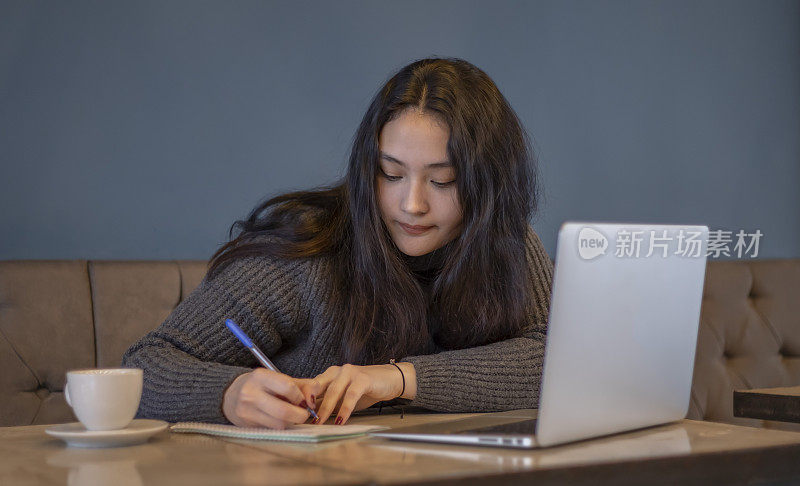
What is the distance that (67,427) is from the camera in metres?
0.93

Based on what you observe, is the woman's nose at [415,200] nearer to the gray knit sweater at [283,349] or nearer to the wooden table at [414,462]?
the gray knit sweater at [283,349]

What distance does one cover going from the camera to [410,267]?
1446 mm

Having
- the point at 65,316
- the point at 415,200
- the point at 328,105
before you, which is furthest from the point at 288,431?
the point at 328,105

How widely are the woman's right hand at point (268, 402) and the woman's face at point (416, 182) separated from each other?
1.35 ft

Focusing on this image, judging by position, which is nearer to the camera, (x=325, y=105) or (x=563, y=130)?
(x=325, y=105)

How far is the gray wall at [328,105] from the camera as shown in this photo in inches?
71.2

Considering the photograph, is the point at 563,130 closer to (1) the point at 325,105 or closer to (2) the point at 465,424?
(1) the point at 325,105

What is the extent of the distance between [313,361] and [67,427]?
522 millimetres

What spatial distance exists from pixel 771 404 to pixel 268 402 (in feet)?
2.48

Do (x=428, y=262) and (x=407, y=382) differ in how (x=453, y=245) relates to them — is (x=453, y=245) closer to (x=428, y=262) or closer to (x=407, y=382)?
(x=428, y=262)

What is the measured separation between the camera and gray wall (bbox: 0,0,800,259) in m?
1.81

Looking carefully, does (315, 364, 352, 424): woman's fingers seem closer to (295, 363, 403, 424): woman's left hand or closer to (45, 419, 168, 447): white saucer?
(295, 363, 403, 424): woman's left hand

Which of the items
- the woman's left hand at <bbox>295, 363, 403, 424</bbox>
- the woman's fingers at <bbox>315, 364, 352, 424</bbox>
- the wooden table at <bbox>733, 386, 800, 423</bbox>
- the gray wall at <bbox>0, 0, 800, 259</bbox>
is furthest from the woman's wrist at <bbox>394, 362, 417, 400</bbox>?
the gray wall at <bbox>0, 0, 800, 259</bbox>

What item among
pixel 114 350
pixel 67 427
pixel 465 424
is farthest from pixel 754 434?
pixel 114 350
